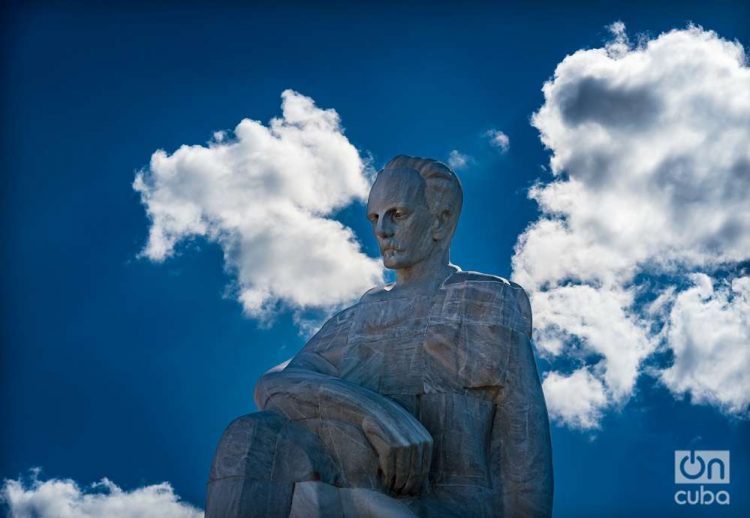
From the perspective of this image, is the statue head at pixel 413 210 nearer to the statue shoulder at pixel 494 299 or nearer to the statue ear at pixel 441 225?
the statue ear at pixel 441 225

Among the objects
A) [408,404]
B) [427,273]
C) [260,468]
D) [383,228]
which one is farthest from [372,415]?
[383,228]

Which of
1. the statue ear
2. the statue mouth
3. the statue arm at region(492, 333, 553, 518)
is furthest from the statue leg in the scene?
the statue ear

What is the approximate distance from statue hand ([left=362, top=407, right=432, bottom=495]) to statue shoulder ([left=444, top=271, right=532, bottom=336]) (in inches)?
60.3

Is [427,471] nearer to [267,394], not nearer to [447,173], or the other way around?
[267,394]

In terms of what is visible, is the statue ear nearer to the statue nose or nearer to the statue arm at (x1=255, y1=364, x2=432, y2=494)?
the statue nose

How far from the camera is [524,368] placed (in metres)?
13.4

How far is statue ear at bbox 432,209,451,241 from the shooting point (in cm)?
1408

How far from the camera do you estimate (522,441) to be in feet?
42.9

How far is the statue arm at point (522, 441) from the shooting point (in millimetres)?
12891

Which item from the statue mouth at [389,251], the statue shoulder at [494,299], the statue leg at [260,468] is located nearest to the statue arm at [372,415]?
the statue leg at [260,468]

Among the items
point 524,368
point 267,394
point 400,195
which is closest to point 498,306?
point 524,368

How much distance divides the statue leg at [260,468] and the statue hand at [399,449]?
1.55ft

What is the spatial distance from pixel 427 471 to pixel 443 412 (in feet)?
2.44

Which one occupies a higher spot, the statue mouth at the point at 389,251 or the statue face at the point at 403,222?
the statue face at the point at 403,222
